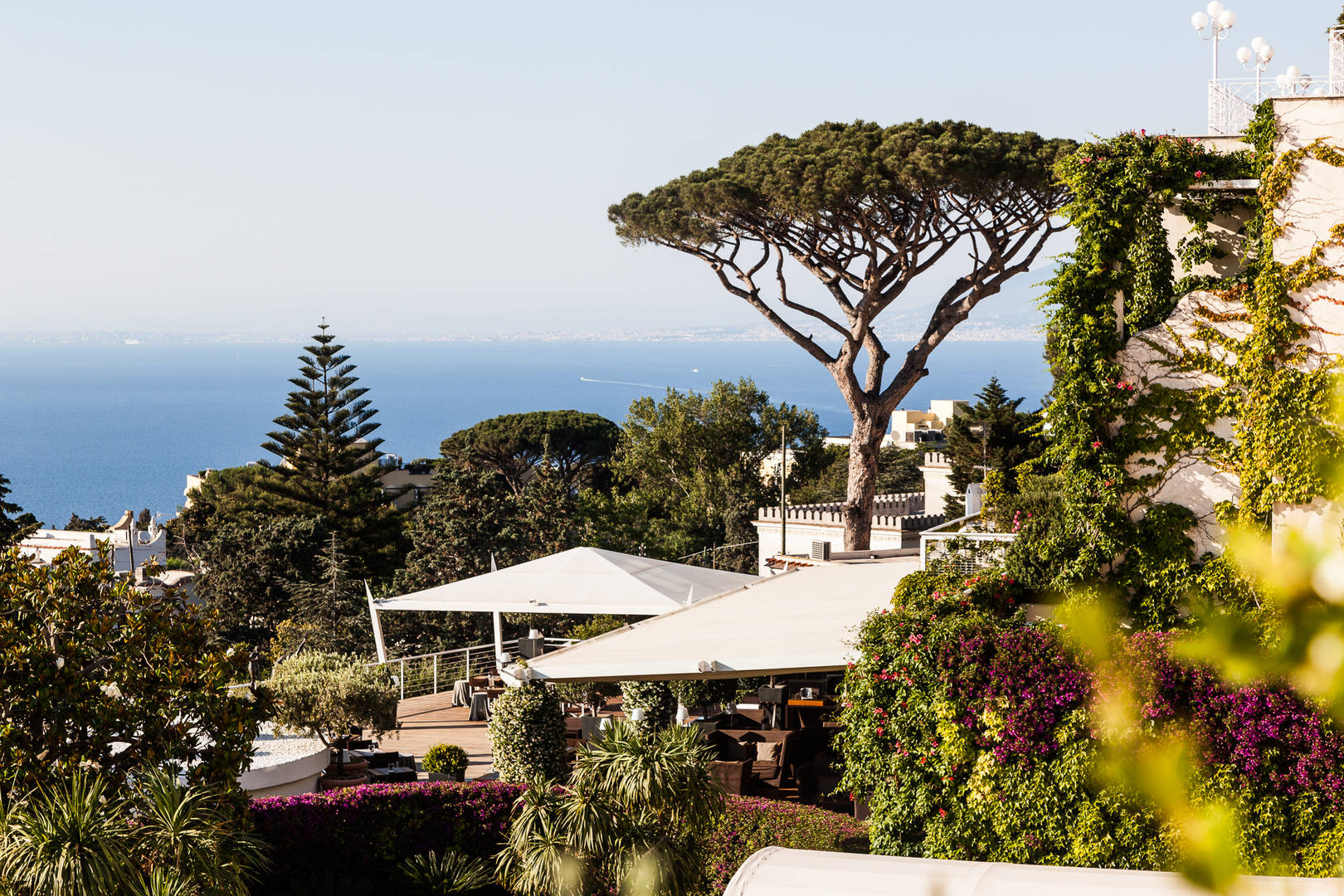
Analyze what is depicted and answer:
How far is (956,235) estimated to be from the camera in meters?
20.2

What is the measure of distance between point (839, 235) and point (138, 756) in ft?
51.5

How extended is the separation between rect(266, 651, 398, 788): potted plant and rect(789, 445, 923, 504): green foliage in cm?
3061

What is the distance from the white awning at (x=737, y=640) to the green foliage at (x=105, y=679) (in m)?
2.64

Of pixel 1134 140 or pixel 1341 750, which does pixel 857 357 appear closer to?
pixel 1134 140

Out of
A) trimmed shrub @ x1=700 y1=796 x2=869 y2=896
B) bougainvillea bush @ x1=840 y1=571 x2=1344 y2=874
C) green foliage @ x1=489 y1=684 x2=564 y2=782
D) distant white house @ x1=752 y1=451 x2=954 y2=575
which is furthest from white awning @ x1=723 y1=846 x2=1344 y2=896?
distant white house @ x1=752 y1=451 x2=954 y2=575

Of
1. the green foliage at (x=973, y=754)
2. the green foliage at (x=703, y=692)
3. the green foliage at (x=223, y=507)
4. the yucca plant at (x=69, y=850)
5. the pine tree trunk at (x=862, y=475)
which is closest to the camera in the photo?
the yucca plant at (x=69, y=850)

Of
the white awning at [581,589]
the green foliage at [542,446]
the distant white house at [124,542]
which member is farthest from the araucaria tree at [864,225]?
the green foliage at [542,446]

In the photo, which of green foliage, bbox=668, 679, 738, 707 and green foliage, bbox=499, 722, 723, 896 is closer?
green foliage, bbox=499, 722, 723, 896

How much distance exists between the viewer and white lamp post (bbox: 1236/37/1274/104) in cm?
1047

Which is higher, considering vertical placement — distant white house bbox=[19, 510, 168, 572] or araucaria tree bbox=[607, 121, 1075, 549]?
araucaria tree bbox=[607, 121, 1075, 549]

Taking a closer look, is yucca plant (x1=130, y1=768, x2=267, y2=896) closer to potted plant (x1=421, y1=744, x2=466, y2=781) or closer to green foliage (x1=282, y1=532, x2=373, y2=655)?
potted plant (x1=421, y1=744, x2=466, y2=781)

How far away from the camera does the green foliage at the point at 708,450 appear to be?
40.2m

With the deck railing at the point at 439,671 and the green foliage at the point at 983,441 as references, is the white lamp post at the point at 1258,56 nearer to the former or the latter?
the deck railing at the point at 439,671

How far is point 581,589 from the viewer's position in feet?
44.6
